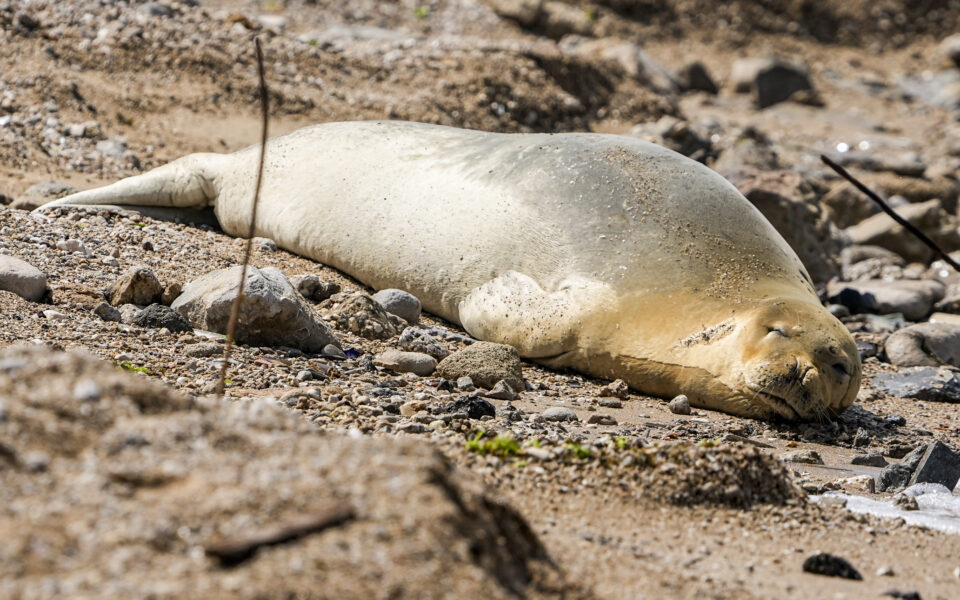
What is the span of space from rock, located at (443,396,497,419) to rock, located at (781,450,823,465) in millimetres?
1128

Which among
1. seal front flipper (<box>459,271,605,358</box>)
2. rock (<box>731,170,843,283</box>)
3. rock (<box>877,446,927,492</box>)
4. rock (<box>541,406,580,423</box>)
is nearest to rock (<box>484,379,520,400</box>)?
rock (<box>541,406,580,423</box>)

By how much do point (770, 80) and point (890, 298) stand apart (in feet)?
27.4

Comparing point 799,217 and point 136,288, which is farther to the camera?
point 799,217

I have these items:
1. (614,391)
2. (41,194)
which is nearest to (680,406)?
(614,391)

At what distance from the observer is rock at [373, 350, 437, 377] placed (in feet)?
16.1

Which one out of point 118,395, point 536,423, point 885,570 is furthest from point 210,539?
point 536,423

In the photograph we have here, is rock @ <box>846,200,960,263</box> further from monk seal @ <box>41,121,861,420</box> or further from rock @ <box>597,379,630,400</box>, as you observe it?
rock @ <box>597,379,630,400</box>

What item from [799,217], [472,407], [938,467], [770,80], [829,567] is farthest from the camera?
[770,80]

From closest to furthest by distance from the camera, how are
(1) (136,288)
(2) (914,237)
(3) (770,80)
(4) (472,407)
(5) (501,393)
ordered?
(4) (472,407), (5) (501,393), (1) (136,288), (2) (914,237), (3) (770,80)

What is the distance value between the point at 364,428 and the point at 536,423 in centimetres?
78

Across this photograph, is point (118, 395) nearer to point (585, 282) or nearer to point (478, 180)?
point (585, 282)

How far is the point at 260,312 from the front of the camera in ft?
15.9

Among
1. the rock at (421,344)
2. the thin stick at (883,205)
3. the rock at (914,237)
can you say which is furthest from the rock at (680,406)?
the rock at (914,237)

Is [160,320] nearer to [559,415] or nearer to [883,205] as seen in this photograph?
[559,415]
